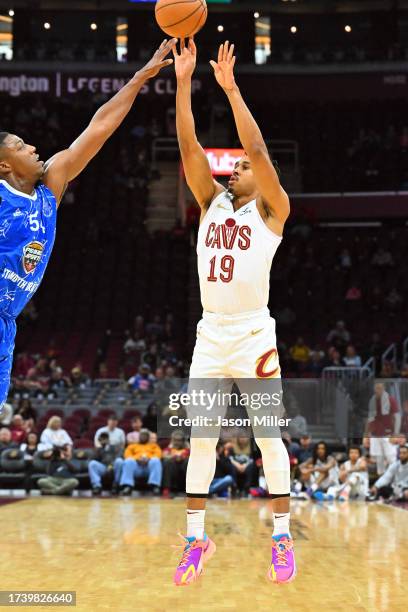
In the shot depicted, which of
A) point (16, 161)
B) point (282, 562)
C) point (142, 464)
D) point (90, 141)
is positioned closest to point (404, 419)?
point (142, 464)

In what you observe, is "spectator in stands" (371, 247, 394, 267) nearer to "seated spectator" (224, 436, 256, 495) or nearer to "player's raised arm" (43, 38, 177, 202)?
"seated spectator" (224, 436, 256, 495)

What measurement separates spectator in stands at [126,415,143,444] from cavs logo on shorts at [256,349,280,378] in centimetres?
1066

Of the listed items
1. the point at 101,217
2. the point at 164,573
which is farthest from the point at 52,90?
the point at 164,573

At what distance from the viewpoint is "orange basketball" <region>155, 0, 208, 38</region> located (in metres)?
6.07

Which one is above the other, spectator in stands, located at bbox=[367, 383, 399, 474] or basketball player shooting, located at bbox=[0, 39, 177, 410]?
basketball player shooting, located at bbox=[0, 39, 177, 410]

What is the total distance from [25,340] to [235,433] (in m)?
9.30

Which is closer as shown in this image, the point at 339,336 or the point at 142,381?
the point at 142,381

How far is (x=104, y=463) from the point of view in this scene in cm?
1612

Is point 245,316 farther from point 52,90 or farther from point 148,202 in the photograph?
point 148,202

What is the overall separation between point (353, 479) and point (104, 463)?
4490 millimetres

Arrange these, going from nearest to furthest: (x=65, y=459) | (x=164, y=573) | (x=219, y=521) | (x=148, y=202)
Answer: (x=164, y=573) → (x=219, y=521) → (x=65, y=459) → (x=148, y=202)

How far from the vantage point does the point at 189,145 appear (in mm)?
5898

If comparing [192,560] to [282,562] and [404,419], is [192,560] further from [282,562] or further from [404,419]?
[404,419]

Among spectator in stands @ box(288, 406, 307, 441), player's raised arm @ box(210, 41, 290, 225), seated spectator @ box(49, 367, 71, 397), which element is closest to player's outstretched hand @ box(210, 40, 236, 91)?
player's raised arm @ box(210, 41, 290, 225)
